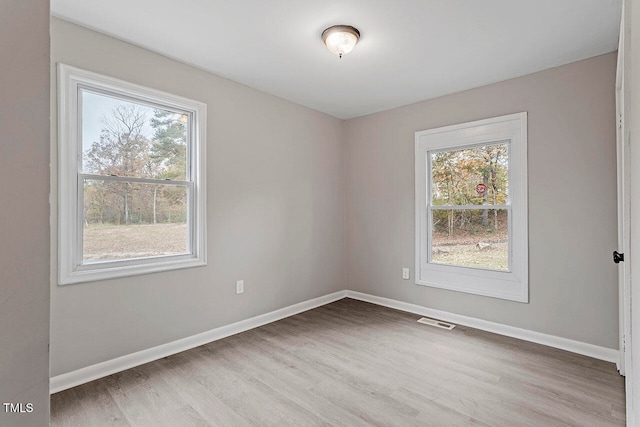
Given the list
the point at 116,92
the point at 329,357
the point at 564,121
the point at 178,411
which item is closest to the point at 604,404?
the point at 329,357

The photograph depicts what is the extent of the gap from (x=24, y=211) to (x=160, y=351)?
263 centimetres

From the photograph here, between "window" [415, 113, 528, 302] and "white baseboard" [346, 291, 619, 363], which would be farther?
"window" [415, 113, 528, 302]

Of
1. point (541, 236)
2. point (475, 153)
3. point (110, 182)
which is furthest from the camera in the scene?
point (475, 153)

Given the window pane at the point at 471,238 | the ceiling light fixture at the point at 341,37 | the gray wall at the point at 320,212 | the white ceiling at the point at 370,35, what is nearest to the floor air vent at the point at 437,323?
the gray wall at the point at 320,212

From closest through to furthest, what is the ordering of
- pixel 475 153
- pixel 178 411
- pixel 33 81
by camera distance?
1. pixel 33 81
2. pixel 178 411
3. pixel 475 153

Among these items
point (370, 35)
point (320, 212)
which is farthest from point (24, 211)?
point (320, 212)

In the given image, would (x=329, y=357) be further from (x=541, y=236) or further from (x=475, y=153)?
(x=475, y=153)

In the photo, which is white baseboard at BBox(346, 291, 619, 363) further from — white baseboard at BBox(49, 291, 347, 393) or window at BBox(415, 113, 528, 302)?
white baseboard at BBox(49, 291, 347, 393)

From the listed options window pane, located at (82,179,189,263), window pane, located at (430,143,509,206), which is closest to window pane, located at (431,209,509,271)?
window pane, located at (430,143,509,206)

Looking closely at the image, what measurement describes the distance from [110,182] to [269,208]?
4.99 ft

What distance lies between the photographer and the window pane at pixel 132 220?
2.42m

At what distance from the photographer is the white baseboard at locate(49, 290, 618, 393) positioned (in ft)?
7.63

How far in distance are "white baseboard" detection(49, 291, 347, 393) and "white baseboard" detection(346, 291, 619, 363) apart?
109 cm

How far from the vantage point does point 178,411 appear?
201 cm
